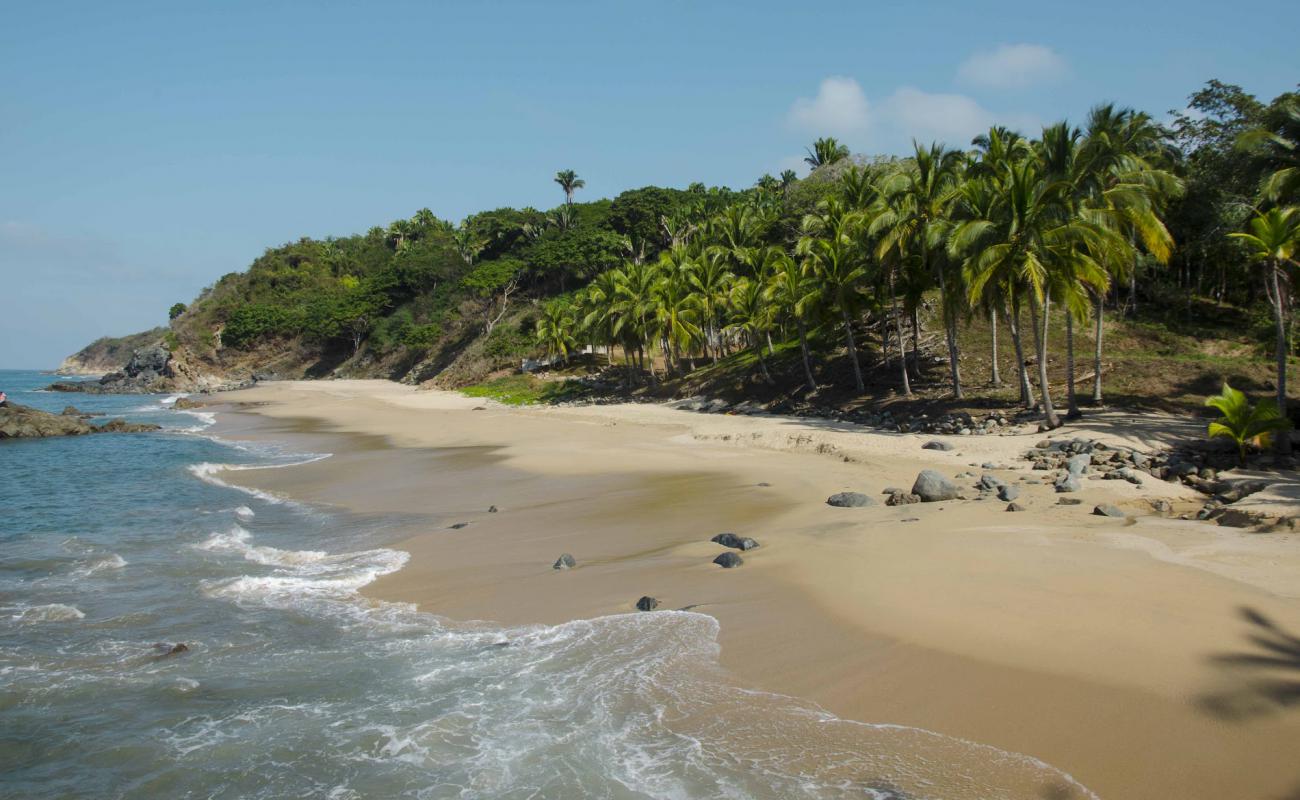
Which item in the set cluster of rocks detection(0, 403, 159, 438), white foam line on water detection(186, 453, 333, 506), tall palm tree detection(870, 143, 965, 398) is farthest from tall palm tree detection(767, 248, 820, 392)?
cluster of rocks detection(0, 403, 159, 438)

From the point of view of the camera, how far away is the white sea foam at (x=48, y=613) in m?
11.2

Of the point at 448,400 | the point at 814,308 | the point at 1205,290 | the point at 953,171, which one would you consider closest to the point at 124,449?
the point at 448,400

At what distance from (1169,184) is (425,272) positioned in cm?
7685

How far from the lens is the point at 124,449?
32781 millimetres

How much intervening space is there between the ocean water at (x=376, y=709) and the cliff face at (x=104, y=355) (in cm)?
17012

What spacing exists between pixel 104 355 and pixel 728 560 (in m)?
203

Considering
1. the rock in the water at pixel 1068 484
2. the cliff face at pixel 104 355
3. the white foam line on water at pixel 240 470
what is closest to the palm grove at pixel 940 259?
the rock in the water at pixel 1068 484

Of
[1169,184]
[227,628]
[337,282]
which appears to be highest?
[337,282]

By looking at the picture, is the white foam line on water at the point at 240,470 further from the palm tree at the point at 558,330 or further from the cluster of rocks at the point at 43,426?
the palm tree at the point at 558,330

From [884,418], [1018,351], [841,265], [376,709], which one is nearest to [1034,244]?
[1018,351]

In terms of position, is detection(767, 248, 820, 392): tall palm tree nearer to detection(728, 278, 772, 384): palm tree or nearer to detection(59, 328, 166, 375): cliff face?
detection(728, 278, 772, 384): palm tree

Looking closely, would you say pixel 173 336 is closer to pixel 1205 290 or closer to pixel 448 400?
pixel 448 400

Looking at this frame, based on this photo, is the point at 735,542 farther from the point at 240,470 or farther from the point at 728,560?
the point at 240,470

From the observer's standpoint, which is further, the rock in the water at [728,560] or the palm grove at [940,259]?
the palm grove at [940,259]
